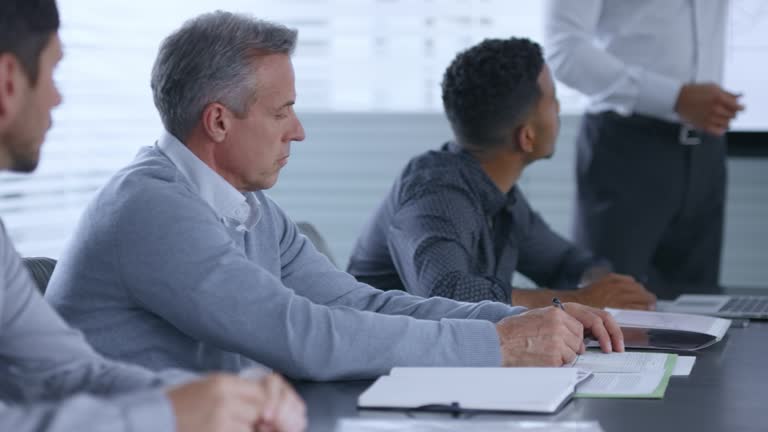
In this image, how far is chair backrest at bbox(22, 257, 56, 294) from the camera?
1725mm

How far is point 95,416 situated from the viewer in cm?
96

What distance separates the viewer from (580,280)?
2.74 meters

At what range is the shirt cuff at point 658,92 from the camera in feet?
9.93

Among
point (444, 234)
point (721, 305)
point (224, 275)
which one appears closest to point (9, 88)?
point (224, 275)

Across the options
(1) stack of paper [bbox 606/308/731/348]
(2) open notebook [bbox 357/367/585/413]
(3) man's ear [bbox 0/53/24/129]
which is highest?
(3) man's ear [bbox 0/53/24/129]

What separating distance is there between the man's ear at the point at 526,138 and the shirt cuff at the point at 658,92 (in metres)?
0.58

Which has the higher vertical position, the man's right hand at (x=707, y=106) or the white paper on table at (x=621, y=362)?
the man's right hand at (x=707, y=106)

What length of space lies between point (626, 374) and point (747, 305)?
33.1 inches

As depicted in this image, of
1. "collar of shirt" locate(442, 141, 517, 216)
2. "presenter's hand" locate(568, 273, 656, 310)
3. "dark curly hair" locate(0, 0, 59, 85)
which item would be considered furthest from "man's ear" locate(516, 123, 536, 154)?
"dark curly hair" locate(0, 0, 59, 85)

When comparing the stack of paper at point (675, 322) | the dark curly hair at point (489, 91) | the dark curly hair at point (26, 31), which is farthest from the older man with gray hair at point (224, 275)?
the dark curly hair at point (489, 91)

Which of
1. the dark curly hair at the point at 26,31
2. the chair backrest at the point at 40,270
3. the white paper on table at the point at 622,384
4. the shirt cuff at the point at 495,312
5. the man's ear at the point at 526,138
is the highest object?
the dark curly hair at the point at 26,31

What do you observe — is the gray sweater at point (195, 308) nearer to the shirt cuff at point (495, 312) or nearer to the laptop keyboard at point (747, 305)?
the shirt cuff at point (495, 312)

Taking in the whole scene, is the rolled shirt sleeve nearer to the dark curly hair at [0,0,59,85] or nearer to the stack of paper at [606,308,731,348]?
the stack of paper at [606,308,731,348]

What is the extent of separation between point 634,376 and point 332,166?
3.00m
